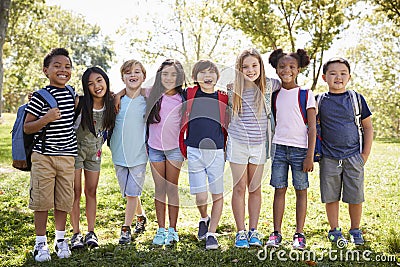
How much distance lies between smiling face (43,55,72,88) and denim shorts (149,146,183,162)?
1072 millimetres

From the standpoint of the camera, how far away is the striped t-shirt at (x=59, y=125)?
411 centimetres

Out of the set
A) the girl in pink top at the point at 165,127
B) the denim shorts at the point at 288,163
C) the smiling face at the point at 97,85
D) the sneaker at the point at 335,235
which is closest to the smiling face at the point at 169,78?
the girl in pink top at the point at 165,127

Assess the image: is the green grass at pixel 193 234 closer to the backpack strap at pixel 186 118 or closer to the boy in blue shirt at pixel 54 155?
the boy in blue shirt at pixel 54 155

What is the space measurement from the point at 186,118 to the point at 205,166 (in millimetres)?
505

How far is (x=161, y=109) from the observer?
14.7 ft

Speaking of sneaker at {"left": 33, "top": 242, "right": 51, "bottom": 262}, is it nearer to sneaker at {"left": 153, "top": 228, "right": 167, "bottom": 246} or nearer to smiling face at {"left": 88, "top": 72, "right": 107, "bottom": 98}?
sneaker at {"left": 153, "top": 228, "right": 167, "bottom": 246}

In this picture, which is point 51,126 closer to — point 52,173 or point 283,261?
point 52,173

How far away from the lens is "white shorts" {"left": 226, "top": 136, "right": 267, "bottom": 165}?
4.39m

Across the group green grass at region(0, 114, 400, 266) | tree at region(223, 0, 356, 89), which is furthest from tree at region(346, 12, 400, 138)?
green grass at region(0, 114, 400, 266)

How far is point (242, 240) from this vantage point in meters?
4.39

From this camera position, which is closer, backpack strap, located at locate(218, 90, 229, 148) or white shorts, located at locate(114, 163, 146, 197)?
backpack strap, located at locate(218, 90, 229, 148)

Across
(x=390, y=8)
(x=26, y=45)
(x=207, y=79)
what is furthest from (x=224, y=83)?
(x=26, y=45)

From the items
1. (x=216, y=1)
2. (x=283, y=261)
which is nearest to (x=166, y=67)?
(x=283, y=261)

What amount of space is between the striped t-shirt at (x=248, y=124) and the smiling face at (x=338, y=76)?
0.79 meters
